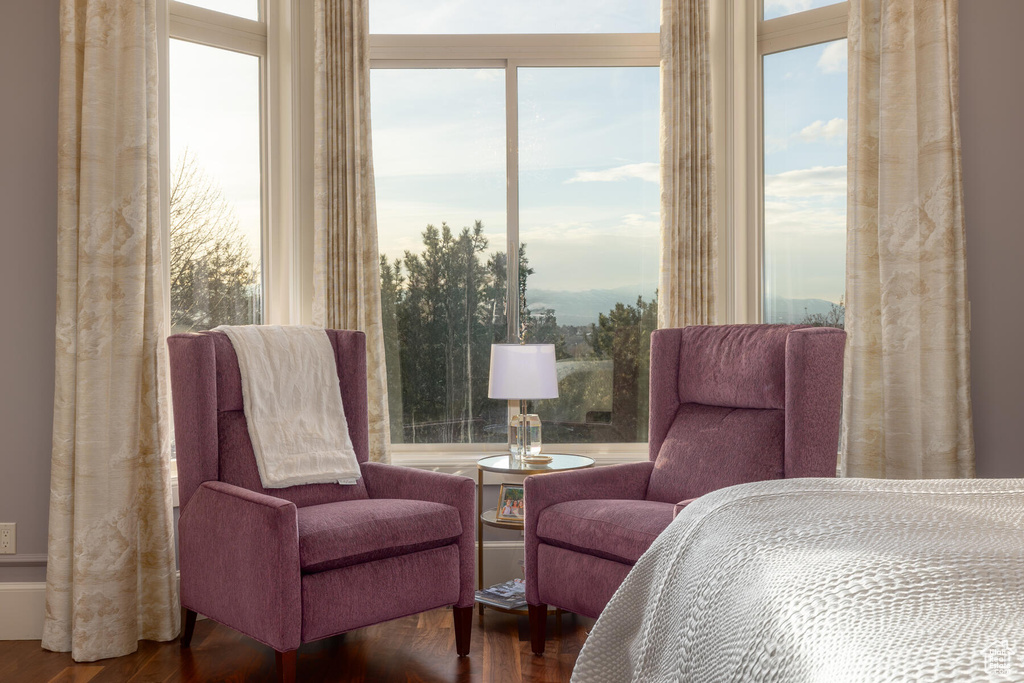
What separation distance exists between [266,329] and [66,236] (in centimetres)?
74

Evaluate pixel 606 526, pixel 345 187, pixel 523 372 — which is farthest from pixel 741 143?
pixel 606 526

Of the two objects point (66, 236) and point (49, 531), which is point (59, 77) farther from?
point (49, 531)

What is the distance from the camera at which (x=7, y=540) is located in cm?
303

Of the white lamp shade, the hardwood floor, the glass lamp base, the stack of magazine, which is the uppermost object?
the white lamp shade

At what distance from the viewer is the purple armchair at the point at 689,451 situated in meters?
2.62

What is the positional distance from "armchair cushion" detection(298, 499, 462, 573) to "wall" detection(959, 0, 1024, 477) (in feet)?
6.96

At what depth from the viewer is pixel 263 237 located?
3.74m

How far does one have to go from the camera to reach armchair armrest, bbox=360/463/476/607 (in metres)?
2.79

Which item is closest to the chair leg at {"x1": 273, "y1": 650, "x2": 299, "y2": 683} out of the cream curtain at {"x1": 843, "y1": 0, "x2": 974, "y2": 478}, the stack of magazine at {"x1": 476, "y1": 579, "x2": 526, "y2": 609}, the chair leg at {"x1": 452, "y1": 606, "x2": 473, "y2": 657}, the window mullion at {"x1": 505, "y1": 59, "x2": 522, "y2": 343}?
the chair leg at {"x1": 452, "y1": 606, "x2": 473, "y2": 657}

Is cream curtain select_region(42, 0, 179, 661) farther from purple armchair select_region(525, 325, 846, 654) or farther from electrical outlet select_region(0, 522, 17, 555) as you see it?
purple armchair select_region(525, 325, 846, 654)

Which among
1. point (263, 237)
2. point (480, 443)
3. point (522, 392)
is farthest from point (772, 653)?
point (263, 237)

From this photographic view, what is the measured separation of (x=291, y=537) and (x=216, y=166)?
1.95m

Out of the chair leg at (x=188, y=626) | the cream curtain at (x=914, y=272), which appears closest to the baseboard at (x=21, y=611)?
the chair leg at (x=188, y=626)

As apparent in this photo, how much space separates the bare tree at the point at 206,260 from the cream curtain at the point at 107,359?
A: 1.61ft
